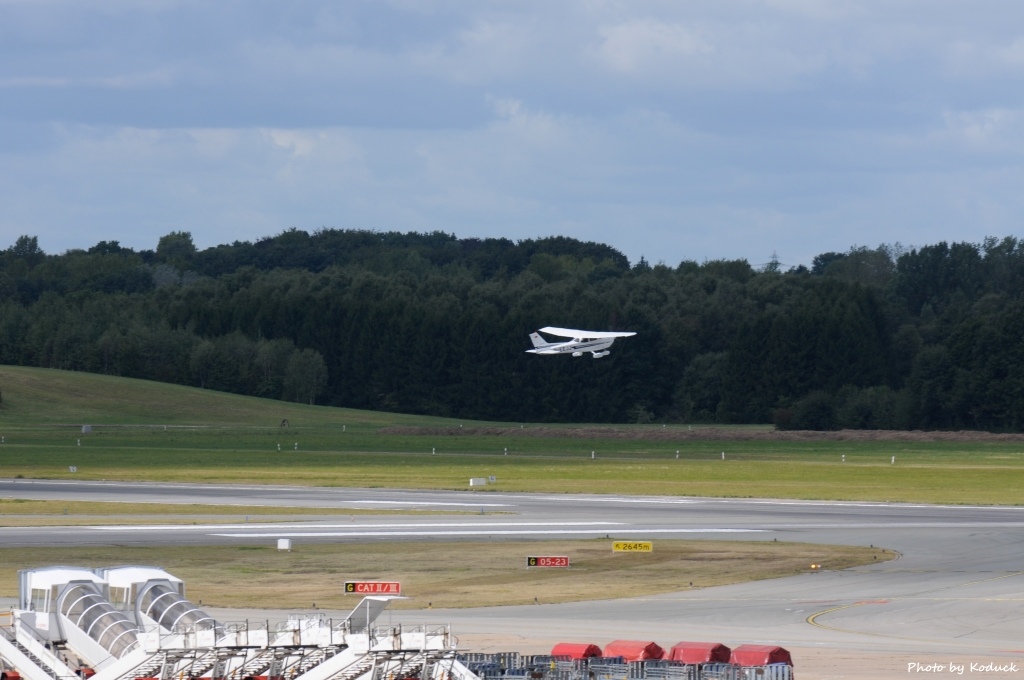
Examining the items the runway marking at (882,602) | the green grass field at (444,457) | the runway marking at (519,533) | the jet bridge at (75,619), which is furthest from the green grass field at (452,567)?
the green grass field at (444,457)

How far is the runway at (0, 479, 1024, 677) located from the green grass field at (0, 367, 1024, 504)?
8137 mm

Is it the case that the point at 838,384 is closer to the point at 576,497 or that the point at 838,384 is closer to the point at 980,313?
the point at 980,313

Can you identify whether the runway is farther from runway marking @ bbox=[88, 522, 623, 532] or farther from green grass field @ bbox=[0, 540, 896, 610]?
green grass field @ bbox=[0, 540, 896, 610]

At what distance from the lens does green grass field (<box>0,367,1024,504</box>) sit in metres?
79.8

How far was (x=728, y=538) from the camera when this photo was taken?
51344mm

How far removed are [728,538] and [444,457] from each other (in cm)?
5833

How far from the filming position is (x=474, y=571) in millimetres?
42688

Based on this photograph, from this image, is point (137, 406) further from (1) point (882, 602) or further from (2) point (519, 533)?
(1) point (882, 602)

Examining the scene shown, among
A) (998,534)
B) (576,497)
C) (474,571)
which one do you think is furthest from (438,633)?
(576,497)

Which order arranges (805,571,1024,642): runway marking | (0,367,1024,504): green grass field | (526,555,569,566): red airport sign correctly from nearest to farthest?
(805,571,1024,642): runway marking
(526,555,569,566): red airport sign
(0,367,1024,504): green grass field

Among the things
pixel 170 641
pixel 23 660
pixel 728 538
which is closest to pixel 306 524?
pixel 728 538

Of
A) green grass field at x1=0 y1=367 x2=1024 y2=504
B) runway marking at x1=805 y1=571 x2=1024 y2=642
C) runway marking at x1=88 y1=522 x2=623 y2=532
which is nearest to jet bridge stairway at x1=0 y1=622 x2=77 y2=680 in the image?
runway marking at x1=805 y1=571 x2=1024 y2=642

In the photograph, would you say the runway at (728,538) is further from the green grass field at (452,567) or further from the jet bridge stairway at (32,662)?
the jet bridge stairway at (32,662)

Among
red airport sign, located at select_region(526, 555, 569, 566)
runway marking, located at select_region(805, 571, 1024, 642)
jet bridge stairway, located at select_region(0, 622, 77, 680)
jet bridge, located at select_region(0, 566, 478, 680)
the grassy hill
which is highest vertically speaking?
the grassy hill
